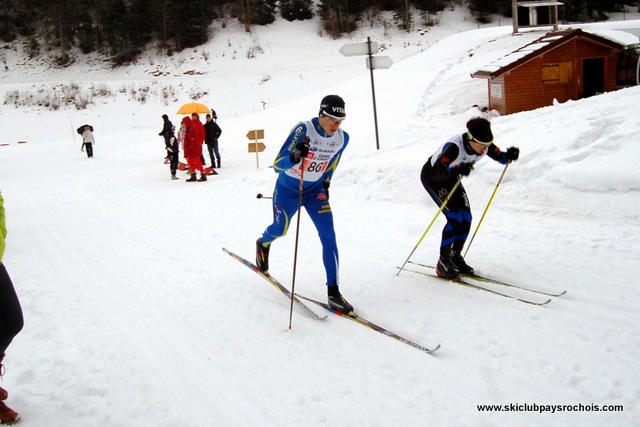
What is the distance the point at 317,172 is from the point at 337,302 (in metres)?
1.23

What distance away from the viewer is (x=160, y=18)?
4334cm

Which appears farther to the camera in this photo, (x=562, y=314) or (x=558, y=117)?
(x=558, y=117)

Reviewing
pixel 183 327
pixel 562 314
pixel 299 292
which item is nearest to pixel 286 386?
pixel 183 327

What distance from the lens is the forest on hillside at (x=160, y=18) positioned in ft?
137

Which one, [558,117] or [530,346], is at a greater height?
[558,117]

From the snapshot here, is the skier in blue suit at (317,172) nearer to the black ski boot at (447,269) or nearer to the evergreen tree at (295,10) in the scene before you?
the black ski boot at (447,269)

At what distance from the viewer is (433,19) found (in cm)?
4047

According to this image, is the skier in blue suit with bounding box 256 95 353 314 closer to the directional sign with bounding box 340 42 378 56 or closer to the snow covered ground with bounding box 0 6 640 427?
the snow covered ground with bounding box 0 6 640 427

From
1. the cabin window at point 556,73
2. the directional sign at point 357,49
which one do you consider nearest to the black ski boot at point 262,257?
the directional sign at point 357,49

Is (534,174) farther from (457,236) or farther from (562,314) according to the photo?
(562,314)

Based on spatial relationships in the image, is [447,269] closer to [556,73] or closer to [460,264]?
[460,264]

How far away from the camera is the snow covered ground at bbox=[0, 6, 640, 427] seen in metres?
3.12

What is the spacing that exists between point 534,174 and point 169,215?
6282mm

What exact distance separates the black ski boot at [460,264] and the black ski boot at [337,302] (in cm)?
133
